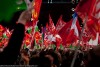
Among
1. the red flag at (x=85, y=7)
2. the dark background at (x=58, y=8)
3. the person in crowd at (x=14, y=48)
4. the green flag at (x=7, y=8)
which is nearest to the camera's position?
the person in crowd at (x=14, y=48)

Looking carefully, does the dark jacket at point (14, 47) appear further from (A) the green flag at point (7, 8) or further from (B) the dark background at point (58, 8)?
(B) the dark background at point (58, 8)

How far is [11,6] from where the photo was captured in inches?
90.6

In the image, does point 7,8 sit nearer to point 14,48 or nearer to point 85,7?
point 14,48

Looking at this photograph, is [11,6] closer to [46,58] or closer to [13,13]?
[13,13]

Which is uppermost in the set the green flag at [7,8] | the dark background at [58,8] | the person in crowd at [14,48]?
the dark background at [58,8]

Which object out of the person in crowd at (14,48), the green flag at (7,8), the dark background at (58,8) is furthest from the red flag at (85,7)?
the dark background at (58,8)

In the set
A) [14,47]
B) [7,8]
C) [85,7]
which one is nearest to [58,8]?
[85,7]

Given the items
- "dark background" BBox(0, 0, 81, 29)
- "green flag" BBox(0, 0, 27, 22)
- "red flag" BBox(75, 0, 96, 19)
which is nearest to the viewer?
"green flag" BBox(0, 0, 27, 22)

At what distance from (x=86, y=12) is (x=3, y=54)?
3.58 metres

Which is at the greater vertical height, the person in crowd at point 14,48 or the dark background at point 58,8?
the dark background at point 58,8

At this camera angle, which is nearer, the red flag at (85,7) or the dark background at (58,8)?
the red flag at (85,7)

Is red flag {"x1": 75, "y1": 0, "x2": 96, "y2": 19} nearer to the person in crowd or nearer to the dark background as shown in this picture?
the person in crowd

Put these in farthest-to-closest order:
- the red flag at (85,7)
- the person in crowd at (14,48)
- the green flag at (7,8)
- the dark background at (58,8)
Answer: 1. the dark background at (58,8)
2. the red flag at (85,7)
3. the green flag at (7,8)
4. the person in crowd at (14,48)

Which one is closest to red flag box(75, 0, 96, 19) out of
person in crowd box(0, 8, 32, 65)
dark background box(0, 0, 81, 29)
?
person in crowd box(0, 8, 32, 65)
